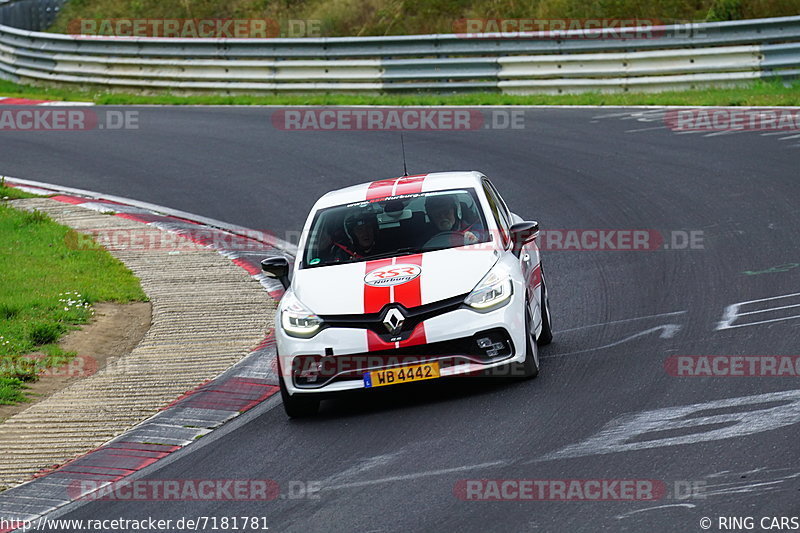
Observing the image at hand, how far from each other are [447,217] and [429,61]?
1399 centimetres

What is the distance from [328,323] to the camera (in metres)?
8.39

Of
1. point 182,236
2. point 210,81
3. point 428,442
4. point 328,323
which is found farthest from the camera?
point 210,81

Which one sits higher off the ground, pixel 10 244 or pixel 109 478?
pixel 10 244

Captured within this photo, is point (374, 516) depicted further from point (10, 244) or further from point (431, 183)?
point (10, 244)

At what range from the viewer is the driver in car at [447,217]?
364 inches

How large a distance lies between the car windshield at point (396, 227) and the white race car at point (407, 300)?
0.4 inches

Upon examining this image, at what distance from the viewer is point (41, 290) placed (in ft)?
39.7

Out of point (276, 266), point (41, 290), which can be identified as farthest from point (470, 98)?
point (276, 266)

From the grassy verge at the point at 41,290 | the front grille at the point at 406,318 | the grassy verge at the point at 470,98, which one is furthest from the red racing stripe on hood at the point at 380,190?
the grassy verge at the point at 470,98

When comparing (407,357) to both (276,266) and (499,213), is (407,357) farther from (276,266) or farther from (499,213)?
(499,213)

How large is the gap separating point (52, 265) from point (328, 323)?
5796 millimetres

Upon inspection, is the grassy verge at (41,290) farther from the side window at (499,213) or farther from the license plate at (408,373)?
the side window at (499,213)

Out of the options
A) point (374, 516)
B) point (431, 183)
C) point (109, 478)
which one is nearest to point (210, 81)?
point (431, 183)

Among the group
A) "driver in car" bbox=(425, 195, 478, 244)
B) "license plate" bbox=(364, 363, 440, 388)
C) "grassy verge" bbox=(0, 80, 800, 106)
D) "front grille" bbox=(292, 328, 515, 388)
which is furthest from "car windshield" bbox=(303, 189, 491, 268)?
"grassy verge" bbox=(0, 80, 800, 106)
